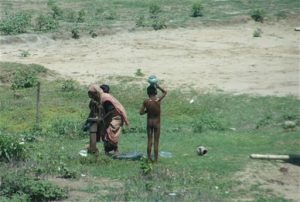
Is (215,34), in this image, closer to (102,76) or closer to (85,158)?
(102,76)

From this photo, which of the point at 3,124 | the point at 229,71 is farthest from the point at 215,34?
the point at 3,124

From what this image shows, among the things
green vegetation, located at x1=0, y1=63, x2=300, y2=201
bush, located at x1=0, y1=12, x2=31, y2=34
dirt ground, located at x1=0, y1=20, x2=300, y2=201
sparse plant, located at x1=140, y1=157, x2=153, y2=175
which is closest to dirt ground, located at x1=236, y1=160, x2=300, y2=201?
green vegetation, located at x1=0, y1=63, x2=300, y2=201

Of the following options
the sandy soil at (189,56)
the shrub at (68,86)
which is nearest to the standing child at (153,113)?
the sandy soil at (189,56)

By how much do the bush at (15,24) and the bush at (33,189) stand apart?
20861 millimetres

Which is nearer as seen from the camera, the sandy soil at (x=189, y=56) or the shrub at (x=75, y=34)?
the sandy soil at (x=189, y=56)

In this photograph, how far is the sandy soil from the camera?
24234 millimetres

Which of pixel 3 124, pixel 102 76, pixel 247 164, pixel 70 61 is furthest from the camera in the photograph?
pixel 70 61

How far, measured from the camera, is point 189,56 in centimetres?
2848

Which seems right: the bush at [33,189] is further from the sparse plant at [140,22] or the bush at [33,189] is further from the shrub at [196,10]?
the shrub at [196,10]

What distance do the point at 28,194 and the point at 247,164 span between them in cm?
405

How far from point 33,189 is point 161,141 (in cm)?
524

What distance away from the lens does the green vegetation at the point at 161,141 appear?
40.6 ft

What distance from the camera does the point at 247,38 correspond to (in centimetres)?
3203

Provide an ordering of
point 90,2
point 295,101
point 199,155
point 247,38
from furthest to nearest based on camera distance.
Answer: point 90,2, point 247,38, point 295,101, point 199,155
